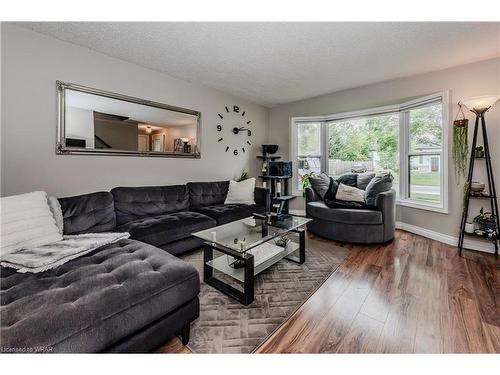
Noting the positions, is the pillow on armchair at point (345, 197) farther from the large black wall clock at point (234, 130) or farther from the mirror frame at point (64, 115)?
the mirror frame at point (64, 115)

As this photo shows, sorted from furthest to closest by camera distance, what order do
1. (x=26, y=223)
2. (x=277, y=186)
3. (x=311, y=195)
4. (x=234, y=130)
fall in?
(x=277, y=186)
(x=234, y=130)
(x=311, y=195)
(x=26, y=223)

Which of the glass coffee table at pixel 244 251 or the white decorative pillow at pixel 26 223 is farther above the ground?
the white decorative pillow at pixel 26 223

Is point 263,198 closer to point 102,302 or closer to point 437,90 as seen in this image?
point 102,302

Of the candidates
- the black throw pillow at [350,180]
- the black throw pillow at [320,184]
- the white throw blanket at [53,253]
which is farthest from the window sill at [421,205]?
the white throw blanket at [53,253]

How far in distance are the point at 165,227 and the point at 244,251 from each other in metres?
1.05

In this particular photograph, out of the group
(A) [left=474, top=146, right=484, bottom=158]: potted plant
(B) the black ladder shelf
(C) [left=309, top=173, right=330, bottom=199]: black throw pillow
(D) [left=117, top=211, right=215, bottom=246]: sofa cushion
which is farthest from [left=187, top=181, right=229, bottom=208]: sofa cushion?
(A) [left=474, top=146, right=484, bottom=158]: potted plant

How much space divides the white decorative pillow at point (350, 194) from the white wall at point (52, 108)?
2548 mm

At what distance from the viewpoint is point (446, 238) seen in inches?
120

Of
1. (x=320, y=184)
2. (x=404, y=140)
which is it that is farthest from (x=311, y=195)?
(x=404, y=140)

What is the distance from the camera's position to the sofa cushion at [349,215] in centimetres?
290

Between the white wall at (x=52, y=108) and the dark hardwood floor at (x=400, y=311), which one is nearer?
the dark hardwood floor at (x=400, y=311)

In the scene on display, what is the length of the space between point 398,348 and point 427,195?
296 cm
